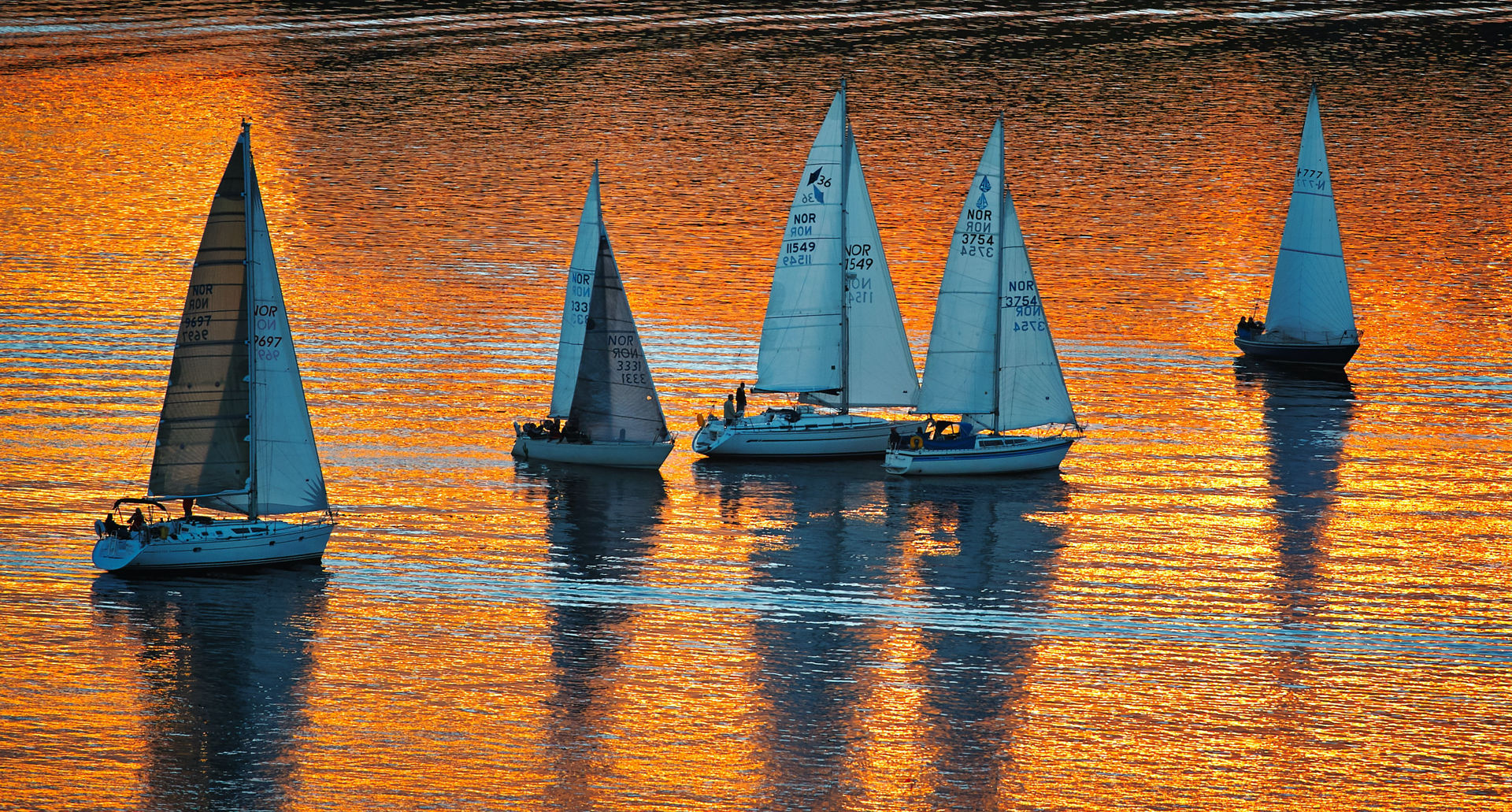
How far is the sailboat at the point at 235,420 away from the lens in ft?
198

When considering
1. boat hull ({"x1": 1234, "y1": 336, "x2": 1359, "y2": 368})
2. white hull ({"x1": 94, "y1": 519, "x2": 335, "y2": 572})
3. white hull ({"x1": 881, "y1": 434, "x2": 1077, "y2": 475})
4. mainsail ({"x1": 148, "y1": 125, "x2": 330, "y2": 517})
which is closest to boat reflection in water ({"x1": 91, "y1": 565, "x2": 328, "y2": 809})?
white hull ({"x1": 94, "y1": 519, "x2": 335, "y2": 572})

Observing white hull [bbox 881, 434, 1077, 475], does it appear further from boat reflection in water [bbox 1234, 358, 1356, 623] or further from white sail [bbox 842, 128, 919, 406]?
boat reflection in water [bbox 1234, 358, 1356, 623]

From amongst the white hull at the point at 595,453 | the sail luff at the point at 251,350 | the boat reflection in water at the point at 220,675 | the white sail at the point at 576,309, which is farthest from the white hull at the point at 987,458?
the sail luff at the point at 251,350

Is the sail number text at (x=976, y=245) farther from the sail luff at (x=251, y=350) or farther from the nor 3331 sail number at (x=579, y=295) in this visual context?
the sail luff at (x=251, y=350)

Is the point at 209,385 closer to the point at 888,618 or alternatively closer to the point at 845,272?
the point at 888,618

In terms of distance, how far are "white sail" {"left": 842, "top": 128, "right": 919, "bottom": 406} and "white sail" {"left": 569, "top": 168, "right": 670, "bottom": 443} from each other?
9.05m

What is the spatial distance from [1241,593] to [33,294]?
65279mm

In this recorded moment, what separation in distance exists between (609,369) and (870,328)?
11219 mm

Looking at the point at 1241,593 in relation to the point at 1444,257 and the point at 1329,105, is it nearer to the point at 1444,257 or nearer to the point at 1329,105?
the point at 1444,257

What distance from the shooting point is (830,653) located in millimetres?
55094

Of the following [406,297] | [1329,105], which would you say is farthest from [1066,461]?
[1329,105]

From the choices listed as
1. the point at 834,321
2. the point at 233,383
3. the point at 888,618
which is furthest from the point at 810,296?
the point at 233,383

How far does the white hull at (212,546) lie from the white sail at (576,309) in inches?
579

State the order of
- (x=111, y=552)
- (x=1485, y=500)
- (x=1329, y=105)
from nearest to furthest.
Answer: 1. (x=111, y=552)
2. (x=1485, y=500)
3. (x=1329, y=105)
